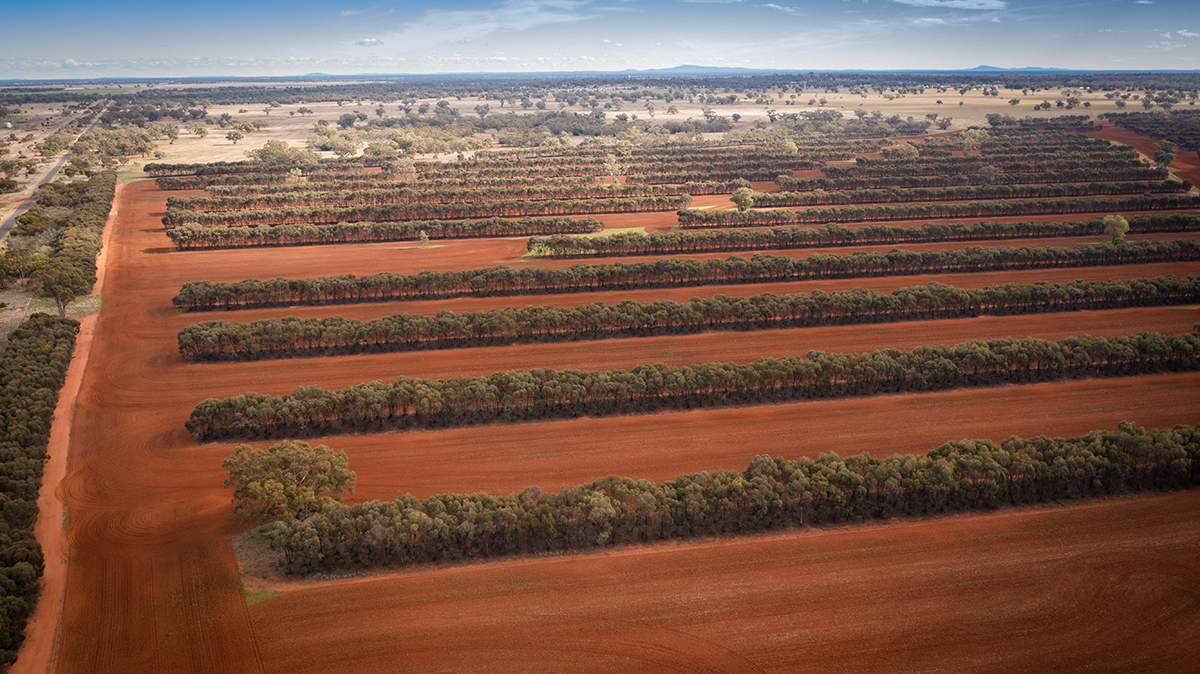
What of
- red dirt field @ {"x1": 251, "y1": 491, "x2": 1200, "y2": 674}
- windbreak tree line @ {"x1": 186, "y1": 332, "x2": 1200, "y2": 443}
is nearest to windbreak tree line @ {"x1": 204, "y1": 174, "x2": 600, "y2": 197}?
windbreak tree line @ {"x1": 186, "y1": 332, "x2": 1200, "y2": 443}

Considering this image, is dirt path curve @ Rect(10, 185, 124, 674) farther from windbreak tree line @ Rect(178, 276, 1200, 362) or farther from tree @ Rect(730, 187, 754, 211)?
tree @ Rect(730, 187, 754, 211)

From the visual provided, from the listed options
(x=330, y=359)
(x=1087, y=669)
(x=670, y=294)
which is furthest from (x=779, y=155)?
(x=1087, y=669)

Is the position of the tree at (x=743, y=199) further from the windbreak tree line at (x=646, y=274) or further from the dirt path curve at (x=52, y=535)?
the dirt path curve at (x=52, y=535)

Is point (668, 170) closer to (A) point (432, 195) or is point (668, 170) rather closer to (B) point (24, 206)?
(A) point (432, 195)

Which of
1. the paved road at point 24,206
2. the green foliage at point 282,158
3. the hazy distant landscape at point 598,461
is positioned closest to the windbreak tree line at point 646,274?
the hazy distant landscape at point 598,461

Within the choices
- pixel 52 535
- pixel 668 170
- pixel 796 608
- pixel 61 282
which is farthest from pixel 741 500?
pixel 668 170

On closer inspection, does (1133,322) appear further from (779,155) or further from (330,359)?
(779,155)
